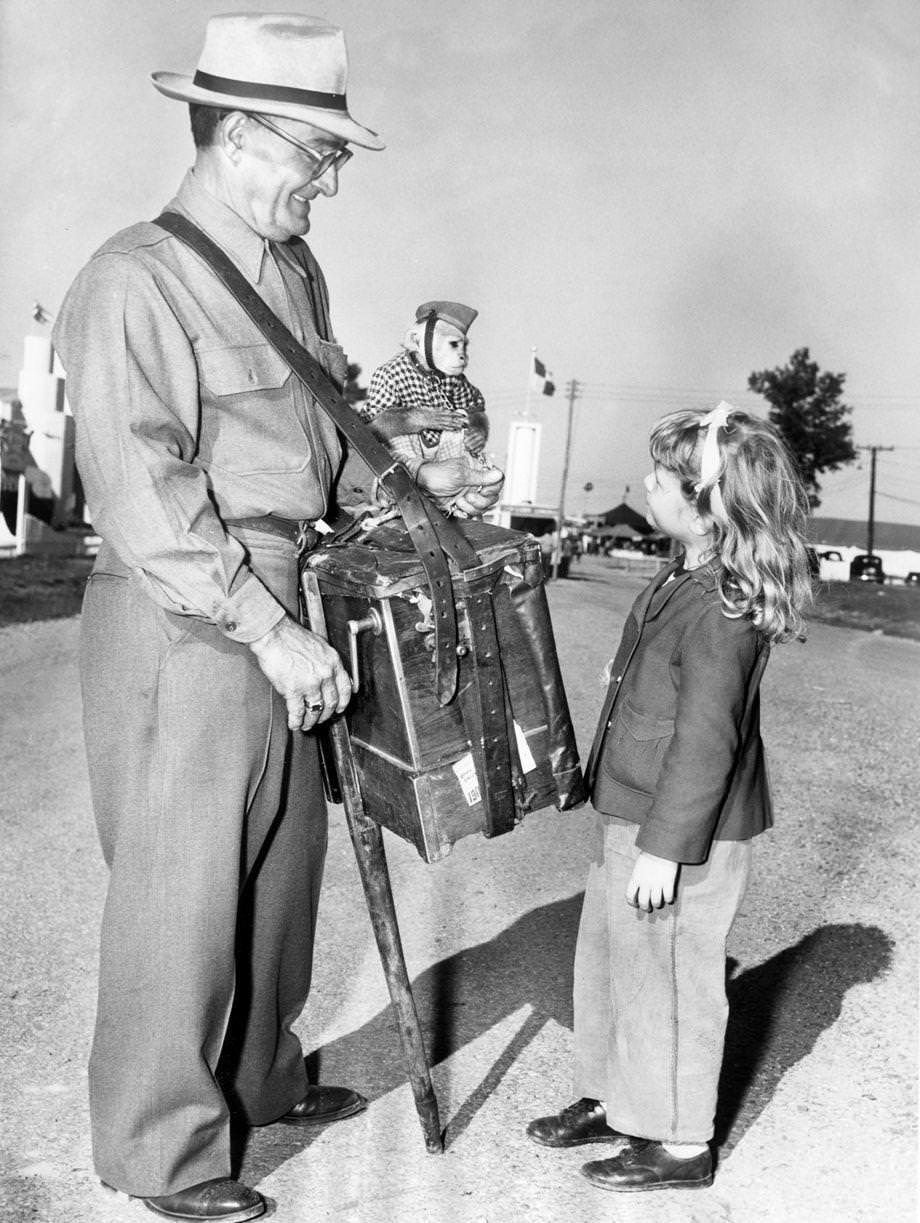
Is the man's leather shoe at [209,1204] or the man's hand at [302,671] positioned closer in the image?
the man's hand at [302,671]

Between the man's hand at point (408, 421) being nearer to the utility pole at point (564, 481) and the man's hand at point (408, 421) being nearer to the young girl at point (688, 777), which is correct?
the young girl at point (688, 777)

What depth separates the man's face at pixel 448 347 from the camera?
4.03m

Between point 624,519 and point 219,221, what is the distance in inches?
4383

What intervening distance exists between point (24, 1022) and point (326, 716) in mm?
1656

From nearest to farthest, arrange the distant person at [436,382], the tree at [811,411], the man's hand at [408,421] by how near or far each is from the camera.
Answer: the man's hand at [408,421] → the distant person at [436,382] → the tree at [811,411]

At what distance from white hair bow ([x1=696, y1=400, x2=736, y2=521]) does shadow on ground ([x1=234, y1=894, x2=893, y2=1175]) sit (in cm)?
153

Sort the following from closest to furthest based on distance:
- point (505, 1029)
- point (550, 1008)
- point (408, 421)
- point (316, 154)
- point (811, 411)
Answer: point (316, 154) < point (408, 421) < point (505, 1029) < point (550, 1008) < point (811, 411)

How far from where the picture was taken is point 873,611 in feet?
89.4

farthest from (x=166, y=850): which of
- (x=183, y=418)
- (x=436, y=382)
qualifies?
(x=436, y=382)

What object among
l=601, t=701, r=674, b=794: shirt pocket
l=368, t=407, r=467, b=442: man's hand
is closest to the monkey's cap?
l=368, t=407, r=467, b=442: man's hand

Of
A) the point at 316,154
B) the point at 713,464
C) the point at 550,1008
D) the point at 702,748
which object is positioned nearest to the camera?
the point at 316,154

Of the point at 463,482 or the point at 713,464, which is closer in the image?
the point at 713,464

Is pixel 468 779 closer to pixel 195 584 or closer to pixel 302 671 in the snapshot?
pixel 302 671

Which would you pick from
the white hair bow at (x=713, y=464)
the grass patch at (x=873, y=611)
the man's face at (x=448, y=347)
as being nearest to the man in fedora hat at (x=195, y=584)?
the white hair bow at (x=713, y=464)
